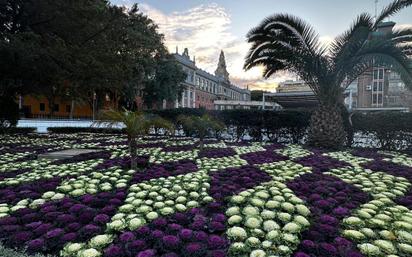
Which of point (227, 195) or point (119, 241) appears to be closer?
point (119, 241)

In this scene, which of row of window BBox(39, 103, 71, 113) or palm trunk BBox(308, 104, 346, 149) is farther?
row of window BBox(39, 103, 71, 113)

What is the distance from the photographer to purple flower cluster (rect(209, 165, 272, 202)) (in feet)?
12.9

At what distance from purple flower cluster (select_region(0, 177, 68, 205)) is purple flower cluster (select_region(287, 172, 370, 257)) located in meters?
3.40

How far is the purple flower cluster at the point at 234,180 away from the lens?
12.9 feet

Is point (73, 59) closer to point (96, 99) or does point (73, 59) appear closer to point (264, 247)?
point (264, 247)

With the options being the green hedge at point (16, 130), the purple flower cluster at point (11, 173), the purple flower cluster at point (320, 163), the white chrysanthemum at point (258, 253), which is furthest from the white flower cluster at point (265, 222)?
the green hedge at point (16, 130)

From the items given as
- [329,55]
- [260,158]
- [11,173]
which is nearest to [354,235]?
[260,158]

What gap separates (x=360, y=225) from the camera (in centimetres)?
292

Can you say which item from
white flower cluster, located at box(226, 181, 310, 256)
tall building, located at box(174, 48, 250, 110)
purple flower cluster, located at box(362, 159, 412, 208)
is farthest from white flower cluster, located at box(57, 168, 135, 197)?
tall building, located at box(174, 48, 250, 110)

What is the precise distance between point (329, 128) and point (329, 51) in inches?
97.8

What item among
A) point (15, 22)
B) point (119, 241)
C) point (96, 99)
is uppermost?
point (15, 22)

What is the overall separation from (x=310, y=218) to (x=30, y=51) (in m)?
10.8

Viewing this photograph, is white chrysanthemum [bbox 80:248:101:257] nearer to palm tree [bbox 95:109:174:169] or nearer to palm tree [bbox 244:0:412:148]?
palm tree [bbox 95:109:174:169]

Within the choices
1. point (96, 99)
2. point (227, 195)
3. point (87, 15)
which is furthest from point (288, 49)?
point (96, 99)
